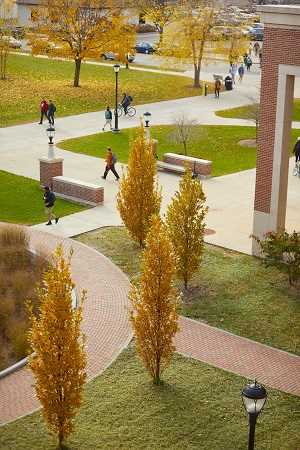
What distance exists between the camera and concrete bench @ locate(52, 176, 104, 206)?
Result: 2711 cm

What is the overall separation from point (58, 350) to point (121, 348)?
493cm

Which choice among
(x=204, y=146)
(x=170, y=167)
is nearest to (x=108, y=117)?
(x=204, y=146)

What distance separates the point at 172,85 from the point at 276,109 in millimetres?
28605

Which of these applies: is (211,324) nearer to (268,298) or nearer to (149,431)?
(268,298)

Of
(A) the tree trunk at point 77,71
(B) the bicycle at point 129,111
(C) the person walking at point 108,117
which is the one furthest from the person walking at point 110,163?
(A) the tree trunk at point 77,71

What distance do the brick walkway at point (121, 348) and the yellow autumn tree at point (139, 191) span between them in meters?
2.20

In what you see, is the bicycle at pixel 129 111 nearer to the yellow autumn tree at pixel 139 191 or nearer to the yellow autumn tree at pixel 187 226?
the yellow autumn tree at pixel 139 191

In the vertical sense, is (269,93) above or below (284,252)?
above

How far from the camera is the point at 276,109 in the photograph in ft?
70.1

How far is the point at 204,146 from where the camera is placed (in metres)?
35.1

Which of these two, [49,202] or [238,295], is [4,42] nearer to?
[49,202]

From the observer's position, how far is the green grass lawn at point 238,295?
18.4 m

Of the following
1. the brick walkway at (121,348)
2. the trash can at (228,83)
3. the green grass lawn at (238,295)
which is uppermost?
the trash can at (228,83)

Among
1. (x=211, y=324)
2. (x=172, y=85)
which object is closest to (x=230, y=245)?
(x=211, y=324)
